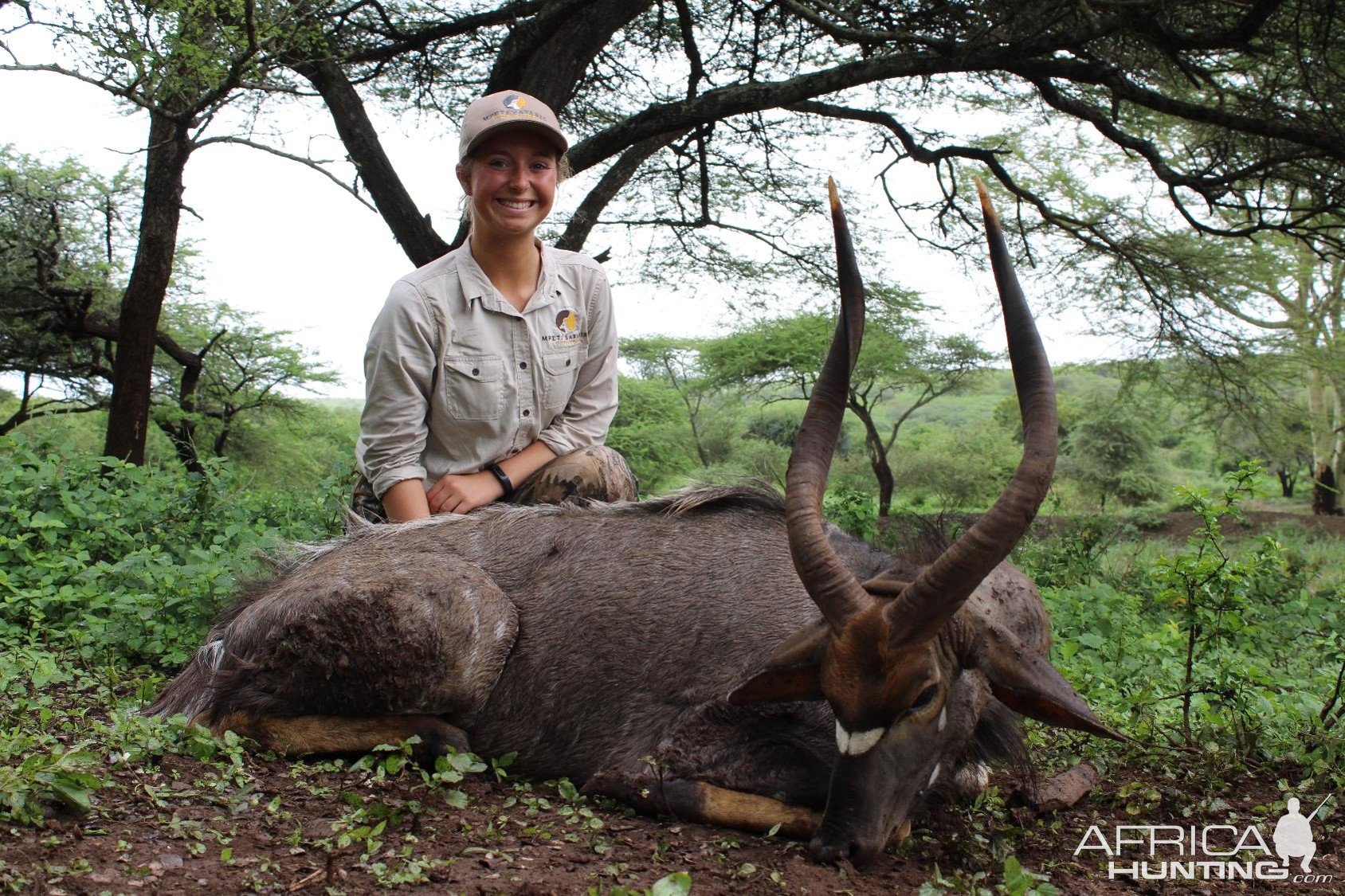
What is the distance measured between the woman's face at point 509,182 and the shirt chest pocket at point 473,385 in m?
0.57

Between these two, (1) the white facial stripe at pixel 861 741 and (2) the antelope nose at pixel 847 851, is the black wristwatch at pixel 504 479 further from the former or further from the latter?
(2) the antelope nose at pixel 847 851

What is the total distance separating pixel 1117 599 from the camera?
6957 mm

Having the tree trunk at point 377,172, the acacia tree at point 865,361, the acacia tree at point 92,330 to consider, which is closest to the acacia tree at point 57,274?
the acacia tree at point 92,330

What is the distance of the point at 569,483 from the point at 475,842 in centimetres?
212

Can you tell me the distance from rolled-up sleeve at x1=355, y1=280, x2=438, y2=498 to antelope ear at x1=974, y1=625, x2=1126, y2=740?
8.45 ft

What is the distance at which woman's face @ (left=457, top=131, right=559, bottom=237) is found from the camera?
493 centimetres

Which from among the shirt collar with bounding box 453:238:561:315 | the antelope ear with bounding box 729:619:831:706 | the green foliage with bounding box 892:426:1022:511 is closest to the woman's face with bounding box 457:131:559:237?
the shirt collar with bounding box 453:238:561:315

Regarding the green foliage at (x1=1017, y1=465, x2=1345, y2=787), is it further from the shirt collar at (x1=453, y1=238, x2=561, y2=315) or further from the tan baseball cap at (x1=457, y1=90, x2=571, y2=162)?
the tan baseball cap at (x1=457, y1=90, x2=571, y2=162)

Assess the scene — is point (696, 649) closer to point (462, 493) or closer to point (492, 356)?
point (462, 493)

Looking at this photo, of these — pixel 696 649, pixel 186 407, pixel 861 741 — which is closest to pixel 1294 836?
pixel 861 741

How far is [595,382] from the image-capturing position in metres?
5.53

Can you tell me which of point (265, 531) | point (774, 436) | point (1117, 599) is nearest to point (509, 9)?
point (265, 531)

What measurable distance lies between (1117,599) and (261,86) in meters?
6.97

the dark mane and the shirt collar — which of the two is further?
the shirt collar
